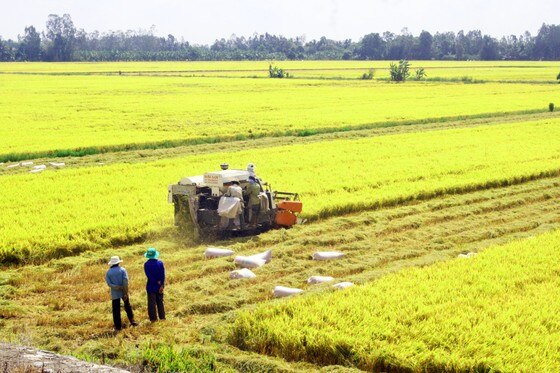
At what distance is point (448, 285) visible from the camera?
1284cm

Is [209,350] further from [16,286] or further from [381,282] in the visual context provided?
[16,286]

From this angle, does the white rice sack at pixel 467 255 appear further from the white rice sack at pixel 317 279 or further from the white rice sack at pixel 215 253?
the white rice sack at pixel 215 253

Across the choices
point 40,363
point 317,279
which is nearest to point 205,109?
point 317,279

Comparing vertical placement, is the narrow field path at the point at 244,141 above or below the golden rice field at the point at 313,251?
below

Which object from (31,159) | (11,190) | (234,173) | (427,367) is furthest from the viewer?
(31,159)

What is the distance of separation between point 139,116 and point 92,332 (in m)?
38.7

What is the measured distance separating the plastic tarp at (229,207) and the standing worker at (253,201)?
0.53m

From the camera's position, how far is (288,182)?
23969mm

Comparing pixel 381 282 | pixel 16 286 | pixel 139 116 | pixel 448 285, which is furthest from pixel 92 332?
pixel 139 116

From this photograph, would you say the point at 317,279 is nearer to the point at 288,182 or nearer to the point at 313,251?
the point at 313,251

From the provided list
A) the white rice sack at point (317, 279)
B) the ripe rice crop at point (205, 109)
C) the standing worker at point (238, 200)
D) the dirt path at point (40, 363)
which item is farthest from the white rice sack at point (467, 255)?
the ripe rice crop at point (205, 109)

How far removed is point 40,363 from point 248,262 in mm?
6282

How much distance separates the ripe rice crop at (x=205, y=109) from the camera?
37.7 m

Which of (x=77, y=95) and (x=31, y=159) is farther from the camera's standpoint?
(x=77, y=95)
